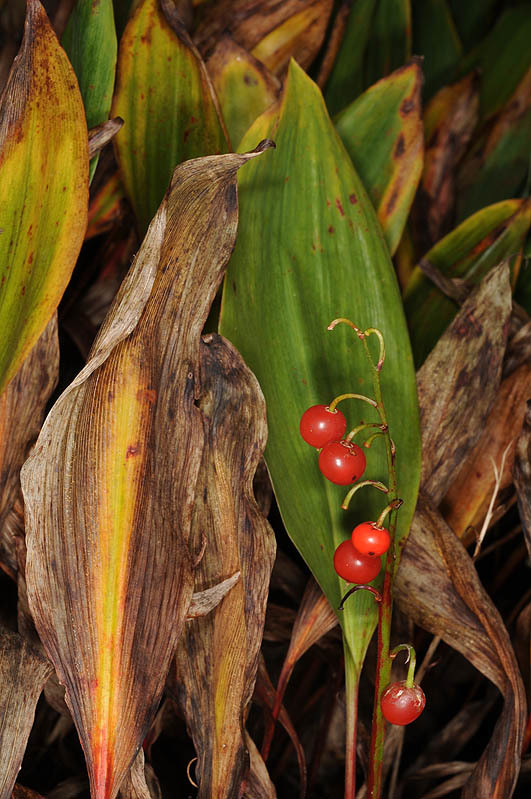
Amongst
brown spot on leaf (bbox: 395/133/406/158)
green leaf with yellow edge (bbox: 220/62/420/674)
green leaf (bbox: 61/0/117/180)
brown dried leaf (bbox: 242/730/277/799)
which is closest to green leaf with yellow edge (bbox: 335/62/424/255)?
brown spot on leaf (bbox: 395/133/406/158)

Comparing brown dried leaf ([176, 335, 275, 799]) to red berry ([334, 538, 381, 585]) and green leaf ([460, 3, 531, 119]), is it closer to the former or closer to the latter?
red berry ([334, 538, 381, 585])

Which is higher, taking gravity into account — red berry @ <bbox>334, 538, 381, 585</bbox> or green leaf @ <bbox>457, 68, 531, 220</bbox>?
green leaf @ <bbox>457, 68, 531, 220</bbox>

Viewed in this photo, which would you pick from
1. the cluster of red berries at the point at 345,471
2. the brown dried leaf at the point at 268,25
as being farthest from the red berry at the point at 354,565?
the brown dried leaf at the point at 268,25

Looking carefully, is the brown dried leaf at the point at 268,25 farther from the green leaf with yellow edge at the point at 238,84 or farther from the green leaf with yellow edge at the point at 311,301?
the green leaf with yellow edge at the point at 311,301

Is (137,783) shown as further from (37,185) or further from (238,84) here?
(238,84)

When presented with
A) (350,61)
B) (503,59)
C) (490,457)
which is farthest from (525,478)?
(503,59)
